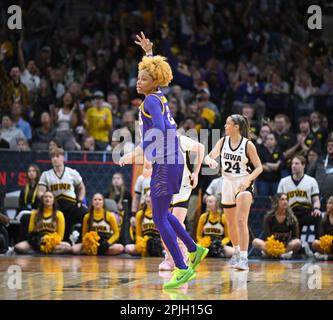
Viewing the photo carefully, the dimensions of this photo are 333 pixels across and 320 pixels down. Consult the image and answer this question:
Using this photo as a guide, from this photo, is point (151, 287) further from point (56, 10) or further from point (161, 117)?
point (56, 10)

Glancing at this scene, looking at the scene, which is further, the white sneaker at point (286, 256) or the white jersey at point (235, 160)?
the white sneaker at point (286, 256)

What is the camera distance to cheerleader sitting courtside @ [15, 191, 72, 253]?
13.6m

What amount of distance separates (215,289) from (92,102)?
8.32m

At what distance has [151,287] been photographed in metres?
8.79

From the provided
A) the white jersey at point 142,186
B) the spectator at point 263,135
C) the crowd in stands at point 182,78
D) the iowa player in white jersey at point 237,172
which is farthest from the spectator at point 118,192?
the iowa player in white jersey at point 237,172

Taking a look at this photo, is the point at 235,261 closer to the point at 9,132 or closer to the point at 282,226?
the point at 282,226

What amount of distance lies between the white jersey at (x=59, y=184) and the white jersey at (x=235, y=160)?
3609 millimetres

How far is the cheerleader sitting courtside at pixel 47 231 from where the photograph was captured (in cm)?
1360

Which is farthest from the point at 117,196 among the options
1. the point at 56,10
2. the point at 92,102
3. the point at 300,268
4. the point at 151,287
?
the point at 56,10

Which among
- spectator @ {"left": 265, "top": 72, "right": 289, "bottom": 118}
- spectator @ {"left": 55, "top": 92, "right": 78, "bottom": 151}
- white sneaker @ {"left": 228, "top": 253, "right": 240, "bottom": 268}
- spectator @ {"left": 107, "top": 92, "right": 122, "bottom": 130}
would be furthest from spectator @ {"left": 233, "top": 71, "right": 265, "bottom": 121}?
white sneaker @ {"left": 228, "top": 253, "right": 240, "bottom": 268}

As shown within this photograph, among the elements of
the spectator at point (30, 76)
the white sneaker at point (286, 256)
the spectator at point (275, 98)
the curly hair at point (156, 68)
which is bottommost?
the white sneaker at point (286, 256)

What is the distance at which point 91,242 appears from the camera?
1346 centimetres

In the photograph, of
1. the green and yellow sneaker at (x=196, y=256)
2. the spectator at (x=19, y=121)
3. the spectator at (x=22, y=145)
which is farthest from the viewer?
the spectator at (x=19, y=121)

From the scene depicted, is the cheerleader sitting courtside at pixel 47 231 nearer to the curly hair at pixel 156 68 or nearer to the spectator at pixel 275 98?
the spectator at pixel 275 98
